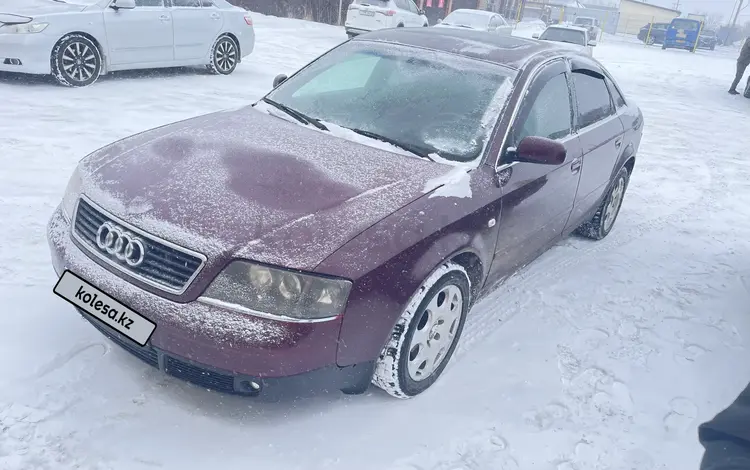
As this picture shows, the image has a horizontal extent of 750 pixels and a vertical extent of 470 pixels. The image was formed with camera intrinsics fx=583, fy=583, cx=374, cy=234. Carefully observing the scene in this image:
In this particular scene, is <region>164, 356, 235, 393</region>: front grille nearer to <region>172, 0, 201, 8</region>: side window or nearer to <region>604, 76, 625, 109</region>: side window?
<region>604, 76, 625, 109</region>: side window

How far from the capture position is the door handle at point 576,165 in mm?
3723

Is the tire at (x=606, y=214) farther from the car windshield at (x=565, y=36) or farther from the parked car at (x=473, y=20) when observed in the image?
the parked car at (x=473, y=20)

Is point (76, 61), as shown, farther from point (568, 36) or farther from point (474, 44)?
point (568, 36)

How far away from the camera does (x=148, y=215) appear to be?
231 centimetres

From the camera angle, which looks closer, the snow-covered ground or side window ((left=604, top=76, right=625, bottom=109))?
the snow-covered ground

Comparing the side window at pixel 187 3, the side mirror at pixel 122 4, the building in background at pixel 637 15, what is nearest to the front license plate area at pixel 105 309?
the side mirror at pixel 122 4

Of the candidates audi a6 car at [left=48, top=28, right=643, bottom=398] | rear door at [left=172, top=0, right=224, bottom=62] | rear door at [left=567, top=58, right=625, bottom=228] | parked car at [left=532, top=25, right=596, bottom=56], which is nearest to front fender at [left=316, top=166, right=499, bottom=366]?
audi a6 car at [left=48, top=28, right=643, bottom=398]

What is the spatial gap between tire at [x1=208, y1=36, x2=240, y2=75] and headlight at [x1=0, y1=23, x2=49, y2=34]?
2.69 m

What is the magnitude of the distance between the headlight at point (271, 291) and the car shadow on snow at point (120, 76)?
21.6ft

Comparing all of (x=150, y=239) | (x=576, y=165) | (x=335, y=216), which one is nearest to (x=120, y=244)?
(x=150, y=239)

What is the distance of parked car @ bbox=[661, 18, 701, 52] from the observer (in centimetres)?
3600

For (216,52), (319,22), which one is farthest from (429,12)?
(216,52)

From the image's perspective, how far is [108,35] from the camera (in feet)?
24.5

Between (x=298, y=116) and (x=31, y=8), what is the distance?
18.3ft
